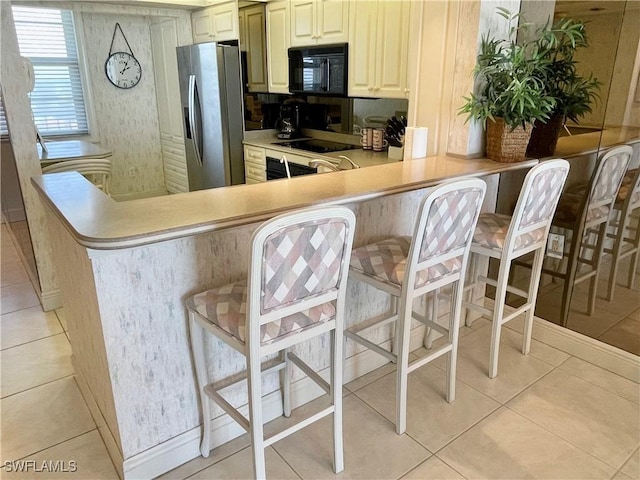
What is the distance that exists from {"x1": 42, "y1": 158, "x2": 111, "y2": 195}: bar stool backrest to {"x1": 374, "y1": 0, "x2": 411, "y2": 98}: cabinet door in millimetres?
2041

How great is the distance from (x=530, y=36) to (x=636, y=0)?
55 cm

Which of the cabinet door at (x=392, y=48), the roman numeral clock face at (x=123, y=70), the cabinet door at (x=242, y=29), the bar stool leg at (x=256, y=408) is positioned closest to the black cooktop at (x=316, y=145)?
the cabinet door at (x=392, y=48)

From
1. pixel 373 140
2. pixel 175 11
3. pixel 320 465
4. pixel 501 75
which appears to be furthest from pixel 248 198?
pixel 175 11

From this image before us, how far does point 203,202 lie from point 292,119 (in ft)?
10.2

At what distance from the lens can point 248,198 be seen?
5.77 ft

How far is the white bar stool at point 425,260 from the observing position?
1.70 m

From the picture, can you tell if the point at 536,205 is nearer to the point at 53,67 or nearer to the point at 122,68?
the point at 122,68

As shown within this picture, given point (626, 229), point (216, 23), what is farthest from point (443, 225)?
point (216, 23)

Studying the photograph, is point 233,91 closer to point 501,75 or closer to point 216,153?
point 216,153

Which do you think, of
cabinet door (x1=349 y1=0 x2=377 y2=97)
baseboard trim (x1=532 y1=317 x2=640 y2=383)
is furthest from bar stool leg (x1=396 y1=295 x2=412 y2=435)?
cabinet door (x1=349 y1=0 x2=377 y2=97)

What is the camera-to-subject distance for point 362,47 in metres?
3.32

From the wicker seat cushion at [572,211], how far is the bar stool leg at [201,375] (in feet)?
6.86

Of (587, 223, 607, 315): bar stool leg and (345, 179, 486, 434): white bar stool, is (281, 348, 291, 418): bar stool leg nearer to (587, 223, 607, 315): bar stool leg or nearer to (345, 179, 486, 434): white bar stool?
(345, 179, 486, 434): white bar stool

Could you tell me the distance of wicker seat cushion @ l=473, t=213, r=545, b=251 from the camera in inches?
87.7
